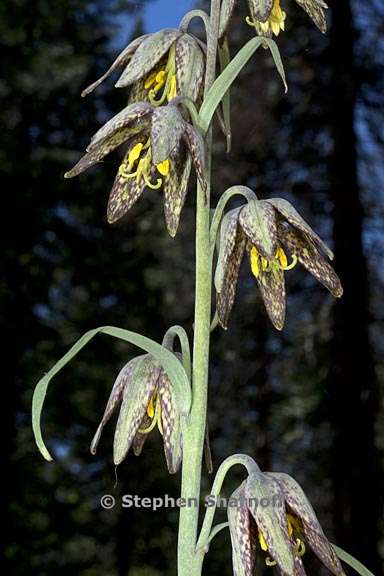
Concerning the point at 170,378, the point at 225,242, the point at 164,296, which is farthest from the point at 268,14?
the point at 164,296

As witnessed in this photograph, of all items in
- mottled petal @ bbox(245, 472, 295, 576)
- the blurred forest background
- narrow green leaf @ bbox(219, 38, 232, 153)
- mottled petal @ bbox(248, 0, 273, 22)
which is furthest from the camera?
the blurred forest background

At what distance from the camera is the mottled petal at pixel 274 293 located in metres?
1.30

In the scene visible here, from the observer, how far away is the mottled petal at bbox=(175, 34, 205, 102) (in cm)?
132

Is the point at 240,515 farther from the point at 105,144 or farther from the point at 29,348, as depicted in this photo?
the point at 29,348

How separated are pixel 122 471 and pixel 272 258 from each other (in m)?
8.03

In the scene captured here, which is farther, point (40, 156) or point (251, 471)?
point (40, 156)

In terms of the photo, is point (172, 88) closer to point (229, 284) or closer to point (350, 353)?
point (229, 284)

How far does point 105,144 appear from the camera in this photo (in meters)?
1.27

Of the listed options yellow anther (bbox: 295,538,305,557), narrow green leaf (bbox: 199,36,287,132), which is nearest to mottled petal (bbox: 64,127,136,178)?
narrow green leaf (bbox: 199,36,287,132)

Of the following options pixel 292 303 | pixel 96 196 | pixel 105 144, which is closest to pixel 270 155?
pixel 292 303

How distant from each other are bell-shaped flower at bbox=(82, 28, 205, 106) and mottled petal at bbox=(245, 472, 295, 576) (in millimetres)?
589

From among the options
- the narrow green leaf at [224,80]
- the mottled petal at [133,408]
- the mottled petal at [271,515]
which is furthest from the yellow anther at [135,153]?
the mottled petal at [271,515]

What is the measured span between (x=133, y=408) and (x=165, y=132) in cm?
41

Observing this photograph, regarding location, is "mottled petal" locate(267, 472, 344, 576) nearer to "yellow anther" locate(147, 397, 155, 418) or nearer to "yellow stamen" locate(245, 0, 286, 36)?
"yellow anther" locate(147, 397, 155, 418)
